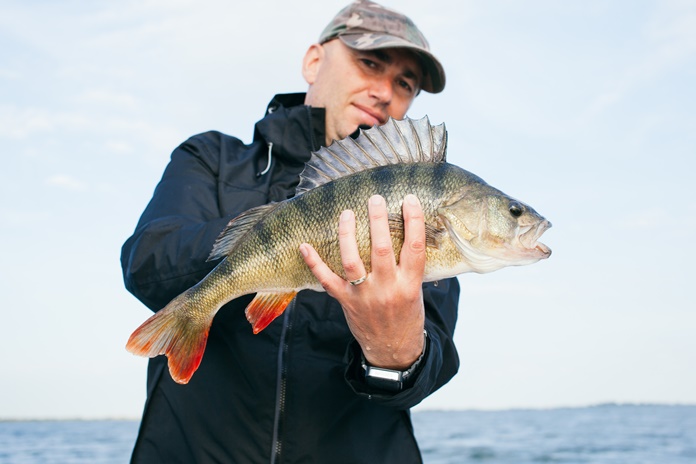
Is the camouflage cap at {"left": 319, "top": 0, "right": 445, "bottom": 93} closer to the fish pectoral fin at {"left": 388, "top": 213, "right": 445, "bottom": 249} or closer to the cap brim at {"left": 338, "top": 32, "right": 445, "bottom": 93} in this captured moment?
the cap brim at {"left": 338, "top": 32, "right": 445, "bottom": 93}

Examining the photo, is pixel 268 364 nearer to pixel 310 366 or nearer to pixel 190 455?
pixel 310 366

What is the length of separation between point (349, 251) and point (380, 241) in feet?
0.41

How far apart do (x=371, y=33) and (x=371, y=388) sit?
2318 mm

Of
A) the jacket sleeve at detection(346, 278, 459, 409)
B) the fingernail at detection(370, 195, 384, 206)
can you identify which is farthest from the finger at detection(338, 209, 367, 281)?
the jacket sleeve at detection(346, 278, 459, 409)

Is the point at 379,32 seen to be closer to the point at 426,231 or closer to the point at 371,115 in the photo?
the point at 371,115

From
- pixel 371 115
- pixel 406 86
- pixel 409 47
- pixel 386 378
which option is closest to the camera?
pixel 386 378

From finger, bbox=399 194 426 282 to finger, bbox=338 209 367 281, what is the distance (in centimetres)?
16

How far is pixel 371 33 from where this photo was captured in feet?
12.9

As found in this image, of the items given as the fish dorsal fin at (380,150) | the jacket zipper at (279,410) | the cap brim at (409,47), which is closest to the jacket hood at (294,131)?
the cap brim at (409,47)

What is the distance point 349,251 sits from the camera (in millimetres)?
2295

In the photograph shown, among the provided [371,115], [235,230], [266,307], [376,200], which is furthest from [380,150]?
[371,115]

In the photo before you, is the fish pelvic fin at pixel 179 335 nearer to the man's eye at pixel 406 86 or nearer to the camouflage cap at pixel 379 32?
the camouflage cap at pixel 379 32

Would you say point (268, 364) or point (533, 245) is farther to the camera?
point (268, 364)

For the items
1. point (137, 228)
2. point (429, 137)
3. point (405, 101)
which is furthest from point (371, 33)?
point (137, 228)
